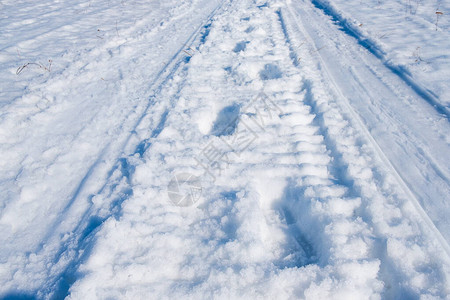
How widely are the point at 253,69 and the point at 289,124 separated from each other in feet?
4.74

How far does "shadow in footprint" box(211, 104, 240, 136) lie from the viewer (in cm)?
283

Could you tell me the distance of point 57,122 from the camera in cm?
280

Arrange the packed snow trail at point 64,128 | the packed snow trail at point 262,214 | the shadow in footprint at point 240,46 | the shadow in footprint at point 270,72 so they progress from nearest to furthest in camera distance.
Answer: the packed snow trail at point 262,214 → the packed snow trail at point 64,128 → the shadow in footprint at point 270,72 → the shadow in footprint at point 240,46

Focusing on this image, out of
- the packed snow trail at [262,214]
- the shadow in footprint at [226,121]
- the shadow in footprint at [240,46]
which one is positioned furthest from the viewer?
the shadow in footprint at [240,46]

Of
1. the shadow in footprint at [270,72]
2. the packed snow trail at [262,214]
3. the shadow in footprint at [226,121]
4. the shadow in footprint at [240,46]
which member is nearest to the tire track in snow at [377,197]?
the packed snow trail at [262,214]

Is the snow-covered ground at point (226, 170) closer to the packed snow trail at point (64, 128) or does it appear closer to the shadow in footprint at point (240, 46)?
the packed snow trail at point (64, 128)

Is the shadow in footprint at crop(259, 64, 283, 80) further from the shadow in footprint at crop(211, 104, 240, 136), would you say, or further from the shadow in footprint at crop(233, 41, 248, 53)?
the shadow in footprint at crop(211, 104, 240, 136)

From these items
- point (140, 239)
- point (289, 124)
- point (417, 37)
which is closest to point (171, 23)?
point (289, 124)

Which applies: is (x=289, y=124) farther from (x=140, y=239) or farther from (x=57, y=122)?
(x=57, y=122)

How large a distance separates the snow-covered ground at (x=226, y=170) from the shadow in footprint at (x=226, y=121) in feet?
0.06

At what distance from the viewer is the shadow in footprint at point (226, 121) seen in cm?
283

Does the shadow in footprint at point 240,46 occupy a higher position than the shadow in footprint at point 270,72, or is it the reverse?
the shadow in footprint at point 240,46

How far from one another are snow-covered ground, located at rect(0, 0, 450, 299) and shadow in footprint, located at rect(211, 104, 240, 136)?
0.02 m

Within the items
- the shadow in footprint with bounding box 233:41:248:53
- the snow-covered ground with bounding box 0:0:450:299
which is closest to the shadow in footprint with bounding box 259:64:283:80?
the snow-covered ground with bounding box 0:0:450:299
